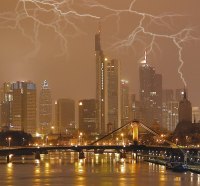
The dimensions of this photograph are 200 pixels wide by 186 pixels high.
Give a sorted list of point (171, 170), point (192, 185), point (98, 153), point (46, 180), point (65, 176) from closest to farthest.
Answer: point (192, 185) → point (46, 180) → point (65, 176) → point (171, 170) → point (98, 153)

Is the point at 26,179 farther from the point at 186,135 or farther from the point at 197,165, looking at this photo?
the point at 186,135

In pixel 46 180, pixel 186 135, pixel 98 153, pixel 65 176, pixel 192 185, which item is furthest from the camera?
pixel 98 153

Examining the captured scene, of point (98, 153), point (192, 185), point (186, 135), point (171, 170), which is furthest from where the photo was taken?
point (98, 153)

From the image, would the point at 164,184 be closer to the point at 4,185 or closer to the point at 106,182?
the point at 106,182

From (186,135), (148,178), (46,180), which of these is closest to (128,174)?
(148,178)

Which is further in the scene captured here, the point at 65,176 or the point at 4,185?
the point at 65,176

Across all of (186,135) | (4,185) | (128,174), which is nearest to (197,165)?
(128,174)

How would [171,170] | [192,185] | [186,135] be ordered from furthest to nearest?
[186,135] < [171,170] < [192,185]

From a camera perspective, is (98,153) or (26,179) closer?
(26,179)
